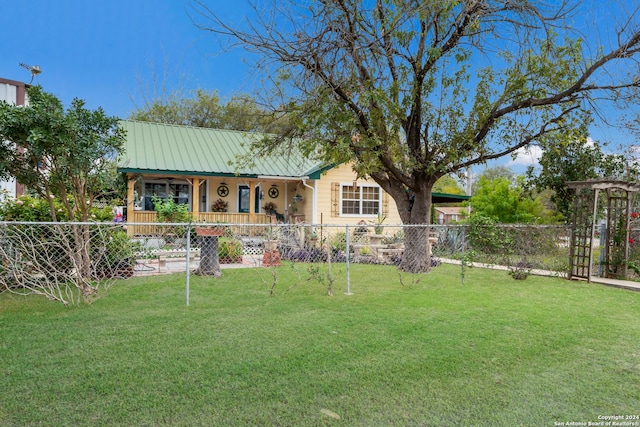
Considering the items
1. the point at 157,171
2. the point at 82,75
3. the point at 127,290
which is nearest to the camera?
the point at 127,290

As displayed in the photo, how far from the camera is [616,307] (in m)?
6.43

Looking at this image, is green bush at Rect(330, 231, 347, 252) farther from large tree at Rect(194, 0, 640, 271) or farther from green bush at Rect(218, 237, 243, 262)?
large tree at Rect(194, 0, 640, 271)

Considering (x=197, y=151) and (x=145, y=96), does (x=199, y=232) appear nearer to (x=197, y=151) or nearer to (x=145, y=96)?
(x=197, y=151)

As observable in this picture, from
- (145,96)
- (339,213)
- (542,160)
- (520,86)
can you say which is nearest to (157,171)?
(339,213)

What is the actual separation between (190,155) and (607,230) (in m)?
12.9

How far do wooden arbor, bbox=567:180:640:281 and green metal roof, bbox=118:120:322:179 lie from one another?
7.88 meters

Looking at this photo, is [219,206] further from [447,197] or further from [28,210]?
[447,197]

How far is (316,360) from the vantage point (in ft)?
12.6

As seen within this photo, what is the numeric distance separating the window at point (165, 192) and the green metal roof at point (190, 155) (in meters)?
1.35

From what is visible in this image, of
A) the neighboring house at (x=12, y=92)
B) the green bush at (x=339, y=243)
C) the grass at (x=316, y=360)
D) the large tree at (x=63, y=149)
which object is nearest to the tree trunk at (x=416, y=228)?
the grass at (x=316, y=360)

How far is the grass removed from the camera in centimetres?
286

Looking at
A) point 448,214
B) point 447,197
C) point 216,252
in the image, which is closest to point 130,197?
point 216,252

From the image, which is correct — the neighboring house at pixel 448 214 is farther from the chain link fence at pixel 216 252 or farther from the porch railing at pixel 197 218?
the porch railing at pixel 197 218

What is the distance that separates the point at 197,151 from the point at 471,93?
33.0ft
